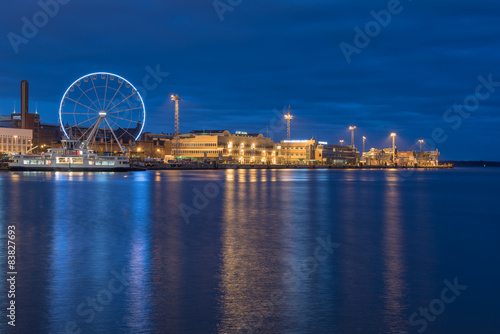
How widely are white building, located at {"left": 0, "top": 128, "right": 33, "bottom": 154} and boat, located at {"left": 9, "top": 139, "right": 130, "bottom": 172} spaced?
46.9 m

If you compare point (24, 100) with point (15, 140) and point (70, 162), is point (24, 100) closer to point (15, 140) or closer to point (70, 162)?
point (15, 140)

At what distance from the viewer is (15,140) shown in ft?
576

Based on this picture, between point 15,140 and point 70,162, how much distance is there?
6079cm

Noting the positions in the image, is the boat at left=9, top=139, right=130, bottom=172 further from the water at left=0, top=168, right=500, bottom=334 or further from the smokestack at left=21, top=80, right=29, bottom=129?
the water at left=0, top=168, right=500, bottom=334

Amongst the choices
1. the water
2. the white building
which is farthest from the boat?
the water

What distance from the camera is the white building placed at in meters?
172

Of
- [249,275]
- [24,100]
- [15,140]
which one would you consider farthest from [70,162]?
[249,275]

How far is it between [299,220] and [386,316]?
67.4 feet

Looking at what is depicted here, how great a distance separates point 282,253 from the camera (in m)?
20.0

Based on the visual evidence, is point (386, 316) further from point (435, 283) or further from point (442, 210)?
point (442, 210)

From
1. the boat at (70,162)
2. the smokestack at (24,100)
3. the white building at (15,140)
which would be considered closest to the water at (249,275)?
the boat at (70,162)

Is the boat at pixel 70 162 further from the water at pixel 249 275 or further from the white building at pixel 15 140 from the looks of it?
the water at pixel 249 275

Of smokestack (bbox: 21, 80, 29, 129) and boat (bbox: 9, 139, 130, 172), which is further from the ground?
smokestack (bbox: 21, 80, 29, 129)

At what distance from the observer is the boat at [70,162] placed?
127875mm
